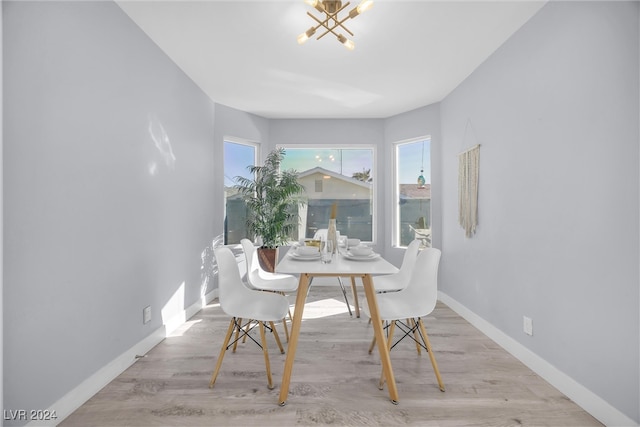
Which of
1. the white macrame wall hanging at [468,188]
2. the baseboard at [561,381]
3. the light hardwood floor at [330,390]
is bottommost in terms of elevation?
the light hardwood floor at [330,390]

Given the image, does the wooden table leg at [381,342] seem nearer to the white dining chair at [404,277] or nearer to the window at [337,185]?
the white dining chair at [404,277]

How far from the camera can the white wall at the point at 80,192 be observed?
1.39m

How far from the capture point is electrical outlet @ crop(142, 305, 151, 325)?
91.4 inches

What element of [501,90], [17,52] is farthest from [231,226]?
[501,90]

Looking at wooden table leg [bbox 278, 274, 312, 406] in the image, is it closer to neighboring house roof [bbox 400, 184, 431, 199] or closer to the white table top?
the white table top

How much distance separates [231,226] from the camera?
4156 mm

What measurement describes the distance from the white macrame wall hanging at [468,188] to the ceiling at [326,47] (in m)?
0.88

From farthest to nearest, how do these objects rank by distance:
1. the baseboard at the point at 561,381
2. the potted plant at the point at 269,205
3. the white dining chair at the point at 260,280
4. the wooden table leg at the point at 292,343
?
the potted plant at the point at 269,205 → the white dining chair at the point at 260,280 → the wooden table leg at the point at 292,343 → the baseboard at the point at 561,381

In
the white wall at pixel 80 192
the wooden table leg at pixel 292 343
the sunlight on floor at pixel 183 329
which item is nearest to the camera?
the white wall at pixel 80 192

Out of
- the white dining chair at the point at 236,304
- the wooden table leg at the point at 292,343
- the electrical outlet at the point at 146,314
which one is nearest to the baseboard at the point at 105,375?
the electrical outlet at the point at 146,314

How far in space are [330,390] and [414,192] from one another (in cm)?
311

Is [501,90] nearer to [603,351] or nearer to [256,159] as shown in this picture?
[603,351]

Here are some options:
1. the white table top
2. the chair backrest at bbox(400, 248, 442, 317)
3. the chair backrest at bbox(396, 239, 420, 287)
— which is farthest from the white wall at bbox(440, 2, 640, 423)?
the white table top

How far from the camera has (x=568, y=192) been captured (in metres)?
1.81
